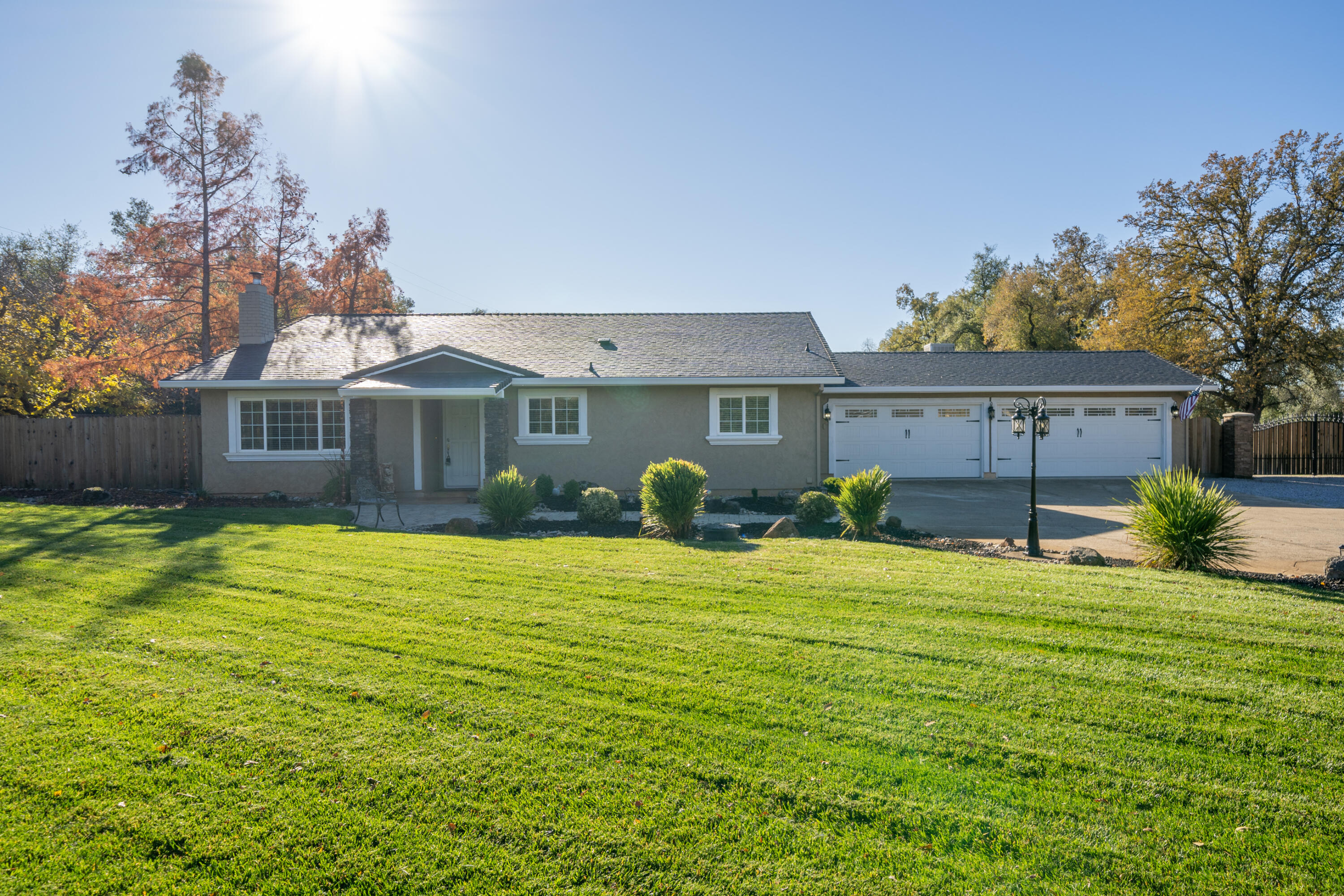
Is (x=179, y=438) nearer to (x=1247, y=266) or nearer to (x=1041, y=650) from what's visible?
(x=1041, y=650)

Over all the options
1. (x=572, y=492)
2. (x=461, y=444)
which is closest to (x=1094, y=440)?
(x=572, y=492)

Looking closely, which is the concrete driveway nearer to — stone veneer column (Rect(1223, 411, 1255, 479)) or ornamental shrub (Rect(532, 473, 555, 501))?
stone veneer column (Rect(1223, 411, 1255, 479))

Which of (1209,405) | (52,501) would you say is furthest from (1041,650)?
(1209,405)

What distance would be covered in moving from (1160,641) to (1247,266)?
27.7 metres

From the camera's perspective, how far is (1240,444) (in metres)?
19.5

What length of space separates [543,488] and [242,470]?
679 cm

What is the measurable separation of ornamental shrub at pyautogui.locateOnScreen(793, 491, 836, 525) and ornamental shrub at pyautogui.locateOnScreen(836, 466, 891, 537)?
1.17 metres

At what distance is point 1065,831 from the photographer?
2.82 metres

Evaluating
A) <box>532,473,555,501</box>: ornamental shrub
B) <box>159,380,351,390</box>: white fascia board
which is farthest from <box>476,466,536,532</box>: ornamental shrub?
<box>159,380,351,390</box>: white fascia board

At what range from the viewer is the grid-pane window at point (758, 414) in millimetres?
14883

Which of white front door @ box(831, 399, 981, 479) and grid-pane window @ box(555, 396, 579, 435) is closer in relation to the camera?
grid-pane window @ box(555, 396, 579, 435)

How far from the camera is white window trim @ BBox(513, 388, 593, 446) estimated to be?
48.2 feet

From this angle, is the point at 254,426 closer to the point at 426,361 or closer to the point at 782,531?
the point at 426,361

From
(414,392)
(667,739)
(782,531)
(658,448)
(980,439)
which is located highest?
(414,392)
